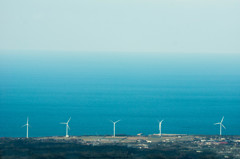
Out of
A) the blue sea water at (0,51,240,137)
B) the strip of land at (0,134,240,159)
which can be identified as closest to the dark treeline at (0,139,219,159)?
the strip of land at (0,134,240,159)

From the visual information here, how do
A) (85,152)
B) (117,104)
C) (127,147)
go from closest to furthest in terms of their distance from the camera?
(85,152)
(127,147)
(117,104)

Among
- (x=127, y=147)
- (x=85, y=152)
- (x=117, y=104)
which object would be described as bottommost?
(x=127, y=147)

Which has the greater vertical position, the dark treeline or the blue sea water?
the blue sea water

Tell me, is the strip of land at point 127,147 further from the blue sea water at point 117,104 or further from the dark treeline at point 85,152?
the blue sea water at point 117,104

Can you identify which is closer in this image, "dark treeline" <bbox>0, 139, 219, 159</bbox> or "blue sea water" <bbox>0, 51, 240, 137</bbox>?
"dark treeline" <bbox>0, 139, 219, 159</bbox>

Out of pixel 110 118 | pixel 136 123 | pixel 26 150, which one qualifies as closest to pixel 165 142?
pixel 26 150

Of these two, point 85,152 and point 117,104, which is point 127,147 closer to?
point 85,152

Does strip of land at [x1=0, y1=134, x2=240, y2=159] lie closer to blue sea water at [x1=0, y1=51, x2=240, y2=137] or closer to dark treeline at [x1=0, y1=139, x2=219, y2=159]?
dark treeline at [x1=0, y1=139, x2=219, y2=159]

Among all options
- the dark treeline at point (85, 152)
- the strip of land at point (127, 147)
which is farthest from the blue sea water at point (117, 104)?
the dark treeline at point (85, 152)

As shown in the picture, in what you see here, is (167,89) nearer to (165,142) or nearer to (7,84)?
(7,84)

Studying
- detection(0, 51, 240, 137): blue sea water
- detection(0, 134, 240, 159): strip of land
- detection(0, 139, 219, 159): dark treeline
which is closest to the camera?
detection(0, 139, 219, 159): dark treeline

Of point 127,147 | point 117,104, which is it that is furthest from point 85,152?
point 117,104

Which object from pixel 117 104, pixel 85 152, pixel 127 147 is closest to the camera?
pixel 85 152
